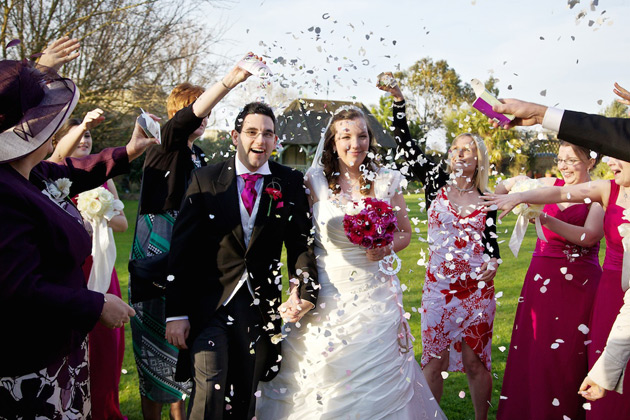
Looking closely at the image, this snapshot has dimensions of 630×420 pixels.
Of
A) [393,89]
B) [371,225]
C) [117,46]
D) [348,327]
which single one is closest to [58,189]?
[371,225]

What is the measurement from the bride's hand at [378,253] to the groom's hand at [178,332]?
1.45 meters

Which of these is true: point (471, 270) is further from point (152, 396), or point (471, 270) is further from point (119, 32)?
point (119, 32)

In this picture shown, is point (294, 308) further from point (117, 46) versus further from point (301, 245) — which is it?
point (117, 46)

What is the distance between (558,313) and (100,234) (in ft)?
13.7

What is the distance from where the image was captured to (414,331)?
7523 millimetres

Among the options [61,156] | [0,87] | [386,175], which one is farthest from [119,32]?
[0,87]

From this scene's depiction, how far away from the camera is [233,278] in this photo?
3.68m

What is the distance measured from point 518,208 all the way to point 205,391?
2820 millimetres

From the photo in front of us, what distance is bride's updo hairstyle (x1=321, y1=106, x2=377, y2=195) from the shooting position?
432 centimetres

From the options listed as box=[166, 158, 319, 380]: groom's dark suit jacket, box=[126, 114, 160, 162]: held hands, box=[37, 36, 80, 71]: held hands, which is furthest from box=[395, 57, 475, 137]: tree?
box=[37, 36, 80, 71]: held hands

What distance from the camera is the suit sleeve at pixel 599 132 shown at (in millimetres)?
2740

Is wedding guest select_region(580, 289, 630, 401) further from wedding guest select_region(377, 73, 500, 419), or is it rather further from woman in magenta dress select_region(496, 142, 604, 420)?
wedding guest select_region(377, 73, 500, 419)

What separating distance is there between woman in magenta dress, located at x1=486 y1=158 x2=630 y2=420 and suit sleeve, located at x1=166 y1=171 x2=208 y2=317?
2.11 meters

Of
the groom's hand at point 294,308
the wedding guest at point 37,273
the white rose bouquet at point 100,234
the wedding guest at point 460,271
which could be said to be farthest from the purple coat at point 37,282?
the wedding guest at point 460,271
